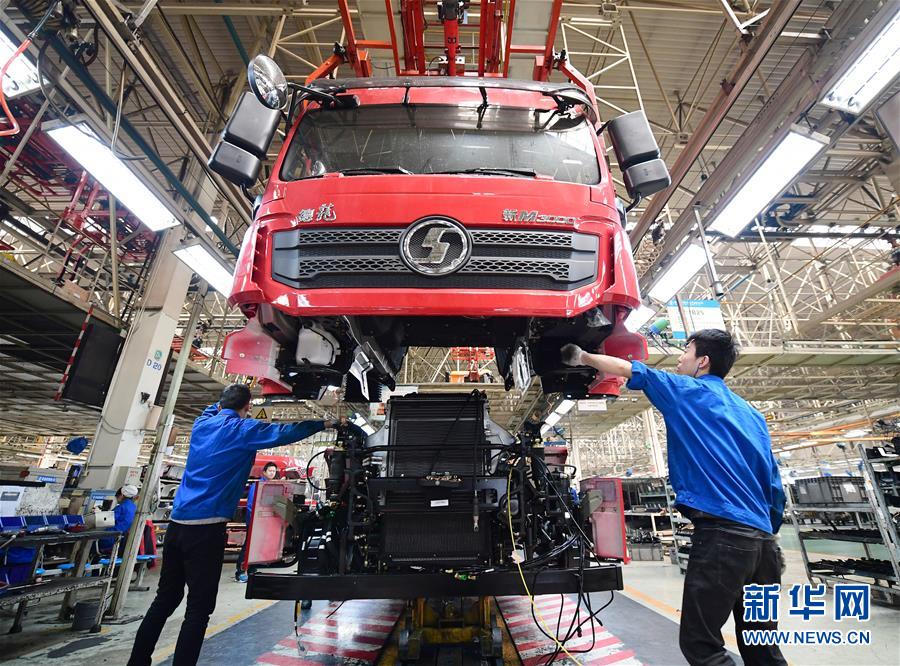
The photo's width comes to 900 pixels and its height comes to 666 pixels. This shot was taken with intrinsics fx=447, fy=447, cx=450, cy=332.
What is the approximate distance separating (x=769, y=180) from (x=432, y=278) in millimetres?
4492

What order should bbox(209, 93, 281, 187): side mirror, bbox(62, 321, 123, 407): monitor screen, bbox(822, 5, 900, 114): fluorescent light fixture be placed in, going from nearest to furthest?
1. bbox(209, 93, 281, 187): side mirror
2. bbox(822, 5, 900, 114): fluorescent light fixture
3. bbox(62, 321, 123, 407): monitor screen

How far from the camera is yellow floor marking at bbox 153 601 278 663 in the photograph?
3.55 metres

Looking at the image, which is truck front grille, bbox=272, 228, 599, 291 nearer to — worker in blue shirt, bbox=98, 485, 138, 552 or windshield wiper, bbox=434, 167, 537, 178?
windshield wiper, bbox=434, 167, 537, 178

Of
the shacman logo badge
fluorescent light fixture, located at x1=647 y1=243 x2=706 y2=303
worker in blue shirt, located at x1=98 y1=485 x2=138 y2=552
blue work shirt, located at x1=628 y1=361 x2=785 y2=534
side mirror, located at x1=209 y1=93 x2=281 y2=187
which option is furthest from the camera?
fluorescent light fixture, located at x1=647 y1=243 x2=706 y2=303

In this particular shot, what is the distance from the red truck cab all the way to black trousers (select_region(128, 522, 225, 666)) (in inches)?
39.6

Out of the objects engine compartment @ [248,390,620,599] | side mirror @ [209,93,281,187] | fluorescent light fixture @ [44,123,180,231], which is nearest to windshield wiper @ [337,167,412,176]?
side mirror @ [209,93,281,187]

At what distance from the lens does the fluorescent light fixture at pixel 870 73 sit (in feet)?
11.5

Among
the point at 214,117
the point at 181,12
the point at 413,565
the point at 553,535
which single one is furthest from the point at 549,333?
the point at 214,117

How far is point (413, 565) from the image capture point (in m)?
2.42

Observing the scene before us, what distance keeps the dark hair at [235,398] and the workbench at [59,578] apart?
2.32 meters

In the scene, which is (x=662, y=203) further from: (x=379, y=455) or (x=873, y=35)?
(x=379, y=455)

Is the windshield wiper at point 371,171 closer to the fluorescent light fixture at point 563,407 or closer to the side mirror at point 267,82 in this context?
the side mirror at point 267,82

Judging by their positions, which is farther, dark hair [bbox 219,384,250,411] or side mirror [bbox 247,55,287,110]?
dark hair [bbox 219,384,250,411]

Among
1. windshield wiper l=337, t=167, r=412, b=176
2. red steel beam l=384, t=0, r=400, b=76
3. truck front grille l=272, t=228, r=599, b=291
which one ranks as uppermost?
red steel beam l=384, t=0, r=400, b=76
